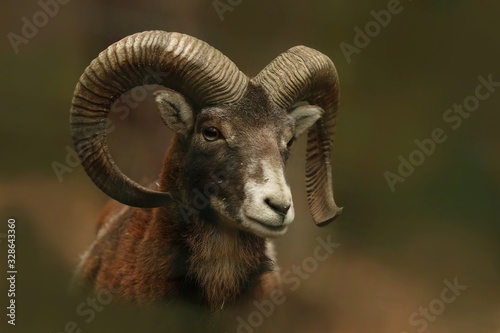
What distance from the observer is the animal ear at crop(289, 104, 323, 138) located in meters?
5.56

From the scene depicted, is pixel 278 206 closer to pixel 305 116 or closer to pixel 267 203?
pixel 267 203

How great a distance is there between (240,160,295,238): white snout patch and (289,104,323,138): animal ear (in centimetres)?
100

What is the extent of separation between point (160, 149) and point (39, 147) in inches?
73.8

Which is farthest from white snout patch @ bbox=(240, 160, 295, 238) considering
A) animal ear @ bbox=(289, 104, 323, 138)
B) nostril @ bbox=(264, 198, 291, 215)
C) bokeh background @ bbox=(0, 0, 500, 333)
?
bokeh background @ bbox=(0, 0, 500, 333)

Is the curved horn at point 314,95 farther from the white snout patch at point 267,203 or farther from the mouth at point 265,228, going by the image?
the mouth at point 265,228

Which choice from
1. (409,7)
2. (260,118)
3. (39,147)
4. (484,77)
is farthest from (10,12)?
(484,77)

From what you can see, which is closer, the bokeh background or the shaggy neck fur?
the shaggy neck fur

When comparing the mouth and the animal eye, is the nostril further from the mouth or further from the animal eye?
the animal eye

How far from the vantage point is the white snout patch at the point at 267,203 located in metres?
4.46

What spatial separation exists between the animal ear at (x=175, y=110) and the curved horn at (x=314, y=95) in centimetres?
65

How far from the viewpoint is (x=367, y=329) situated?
8641 millimetres

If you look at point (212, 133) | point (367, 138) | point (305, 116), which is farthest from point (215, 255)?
point (367, 138)

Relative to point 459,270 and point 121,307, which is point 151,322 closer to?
point 121,307

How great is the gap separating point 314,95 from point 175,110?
1.45m
